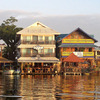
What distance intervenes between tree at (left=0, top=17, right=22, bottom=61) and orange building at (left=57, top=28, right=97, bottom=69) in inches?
527

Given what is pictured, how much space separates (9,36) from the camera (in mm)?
81125

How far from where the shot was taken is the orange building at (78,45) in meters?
71.6

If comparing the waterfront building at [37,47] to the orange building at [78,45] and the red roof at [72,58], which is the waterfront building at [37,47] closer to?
the orange building at [78,45]

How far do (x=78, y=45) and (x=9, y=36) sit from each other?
1884cm

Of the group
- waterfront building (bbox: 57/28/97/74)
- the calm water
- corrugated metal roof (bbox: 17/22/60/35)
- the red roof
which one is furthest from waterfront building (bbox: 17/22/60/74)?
the calm water

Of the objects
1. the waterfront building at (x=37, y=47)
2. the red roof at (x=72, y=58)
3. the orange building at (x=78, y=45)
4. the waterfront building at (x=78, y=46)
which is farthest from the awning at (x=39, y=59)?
the orange building at (x=78, y=45)

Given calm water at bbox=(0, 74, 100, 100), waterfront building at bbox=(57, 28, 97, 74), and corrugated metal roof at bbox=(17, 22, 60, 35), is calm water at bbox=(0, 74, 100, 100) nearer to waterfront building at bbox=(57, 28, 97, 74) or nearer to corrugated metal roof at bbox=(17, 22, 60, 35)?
corrugated metal roof at bbox=(17, 22, 60, 35)

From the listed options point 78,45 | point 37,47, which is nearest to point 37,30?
point 37,47

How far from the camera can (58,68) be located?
68.2 metres

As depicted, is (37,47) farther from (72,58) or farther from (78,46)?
(78,46)

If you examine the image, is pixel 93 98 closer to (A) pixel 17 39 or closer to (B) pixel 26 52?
(B) pixel 26 52

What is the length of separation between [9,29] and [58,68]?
20269mm

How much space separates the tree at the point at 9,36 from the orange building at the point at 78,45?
1339 cm

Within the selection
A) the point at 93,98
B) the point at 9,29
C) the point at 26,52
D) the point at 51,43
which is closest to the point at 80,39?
the point at 51,43
